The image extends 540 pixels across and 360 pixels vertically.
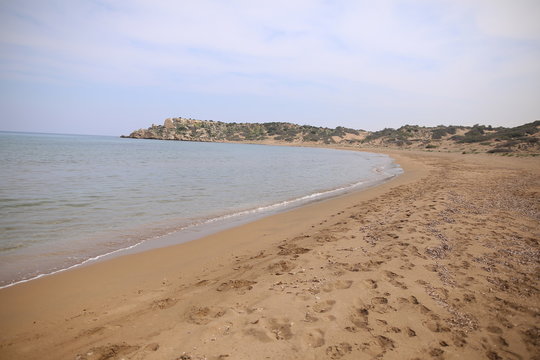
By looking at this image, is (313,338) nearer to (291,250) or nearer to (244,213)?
(291,250)

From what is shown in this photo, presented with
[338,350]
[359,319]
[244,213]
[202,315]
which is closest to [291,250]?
[359,319]

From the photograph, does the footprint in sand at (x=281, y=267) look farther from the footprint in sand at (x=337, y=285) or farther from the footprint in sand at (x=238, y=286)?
the footprint in sand at (x=337, y=285)

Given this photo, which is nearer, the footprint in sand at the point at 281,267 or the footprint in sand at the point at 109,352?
the footprint in sand at the point at 109,352

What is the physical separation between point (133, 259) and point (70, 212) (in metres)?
3.87

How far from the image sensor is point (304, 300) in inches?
131

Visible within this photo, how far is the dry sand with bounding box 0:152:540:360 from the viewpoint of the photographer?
2615 mm

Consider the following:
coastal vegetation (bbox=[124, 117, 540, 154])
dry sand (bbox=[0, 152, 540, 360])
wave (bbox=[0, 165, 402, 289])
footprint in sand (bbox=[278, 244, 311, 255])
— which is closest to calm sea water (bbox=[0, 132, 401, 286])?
wave (bbox=[0, 165, 402, 289])

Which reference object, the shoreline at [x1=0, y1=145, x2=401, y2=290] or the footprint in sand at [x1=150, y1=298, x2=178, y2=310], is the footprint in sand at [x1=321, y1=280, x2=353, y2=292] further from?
the shoreline at [x1=0, y1=145, x2=401, y2=290]

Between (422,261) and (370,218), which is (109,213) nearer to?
(370,218)

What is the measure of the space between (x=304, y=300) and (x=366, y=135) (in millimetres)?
87226

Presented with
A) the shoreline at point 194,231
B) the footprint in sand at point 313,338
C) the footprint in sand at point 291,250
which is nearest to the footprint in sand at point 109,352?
the footprint in sand at point 313,338

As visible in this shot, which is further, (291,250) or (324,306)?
(291,250)

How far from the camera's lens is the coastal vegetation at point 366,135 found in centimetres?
3462

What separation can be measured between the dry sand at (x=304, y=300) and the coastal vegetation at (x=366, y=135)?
32.1m
